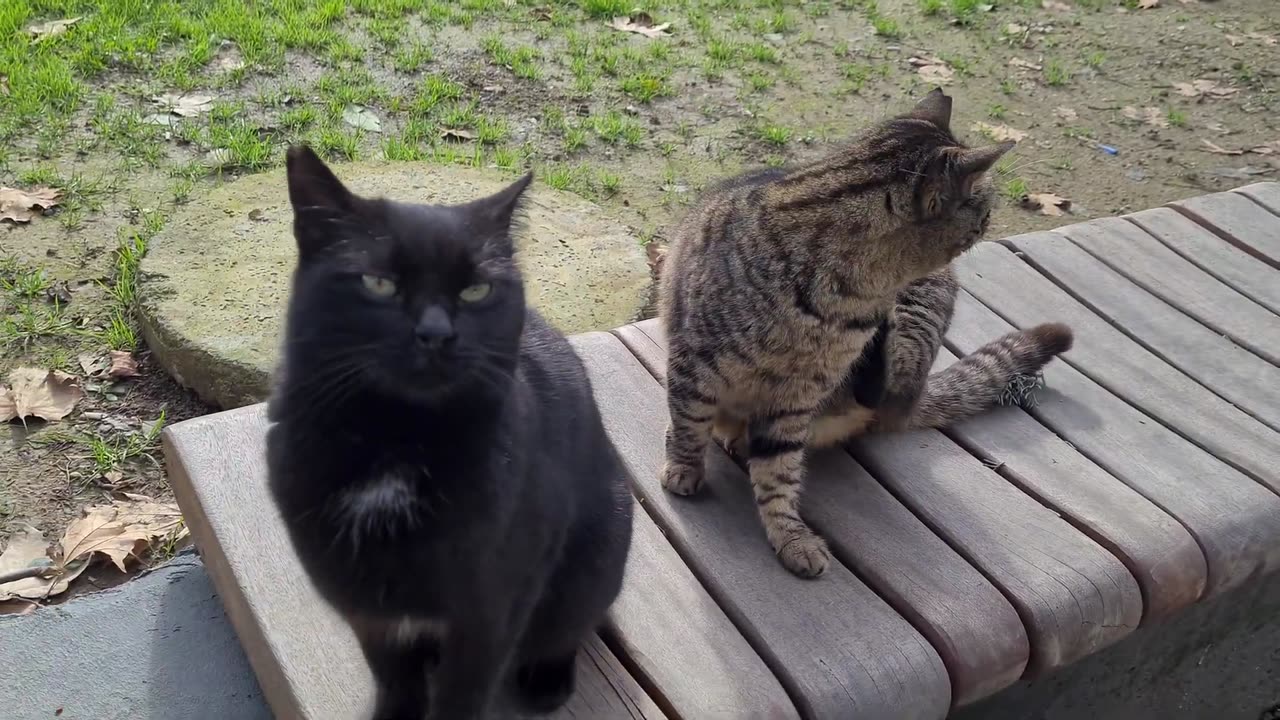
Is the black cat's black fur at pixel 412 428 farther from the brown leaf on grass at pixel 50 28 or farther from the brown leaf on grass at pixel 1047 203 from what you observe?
the brown leaf on grass at pixel 50 28

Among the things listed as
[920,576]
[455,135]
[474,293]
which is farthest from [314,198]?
[455,135]

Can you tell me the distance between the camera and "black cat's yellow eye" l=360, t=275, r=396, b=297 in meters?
1.46

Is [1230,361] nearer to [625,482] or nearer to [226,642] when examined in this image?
[625,482]

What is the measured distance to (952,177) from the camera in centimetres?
228

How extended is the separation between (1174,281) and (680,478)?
6.83 feet

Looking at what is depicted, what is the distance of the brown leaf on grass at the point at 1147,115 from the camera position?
18.4 feet

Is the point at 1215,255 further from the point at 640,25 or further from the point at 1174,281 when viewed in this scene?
the point at 640,25

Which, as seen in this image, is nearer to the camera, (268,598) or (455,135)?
(268,598)

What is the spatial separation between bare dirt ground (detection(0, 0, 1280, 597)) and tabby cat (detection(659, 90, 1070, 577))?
5.32 ft

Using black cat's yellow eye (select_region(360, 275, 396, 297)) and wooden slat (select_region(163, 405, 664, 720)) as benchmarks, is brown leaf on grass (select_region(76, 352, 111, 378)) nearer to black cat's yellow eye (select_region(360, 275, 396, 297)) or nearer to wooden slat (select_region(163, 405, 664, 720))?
wooden slat (select_region(163, 405, 664, 720))

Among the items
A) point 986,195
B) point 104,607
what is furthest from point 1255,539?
point 104,607

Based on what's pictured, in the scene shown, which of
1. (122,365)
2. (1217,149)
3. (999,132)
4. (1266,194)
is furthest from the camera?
(1217,149)

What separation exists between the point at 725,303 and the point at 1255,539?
1.48 metres

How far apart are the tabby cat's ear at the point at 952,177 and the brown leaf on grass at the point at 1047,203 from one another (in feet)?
8.81
